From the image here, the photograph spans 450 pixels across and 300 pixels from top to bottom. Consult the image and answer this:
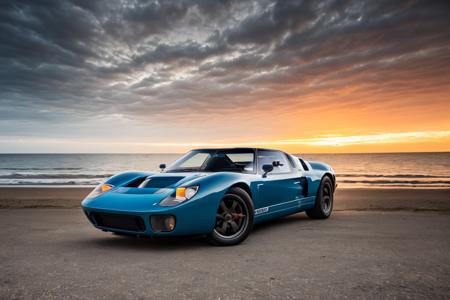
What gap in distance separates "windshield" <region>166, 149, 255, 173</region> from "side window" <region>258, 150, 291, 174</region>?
150 millimetres

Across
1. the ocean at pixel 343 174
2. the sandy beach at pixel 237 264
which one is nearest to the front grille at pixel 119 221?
the sandy beach at pixel 237 264

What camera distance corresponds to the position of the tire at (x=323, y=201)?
7.05m

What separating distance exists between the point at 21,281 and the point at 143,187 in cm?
195

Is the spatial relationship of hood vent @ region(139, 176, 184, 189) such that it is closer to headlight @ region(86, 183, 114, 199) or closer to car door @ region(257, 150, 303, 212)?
headlight @ region(86, 183, 114, 199)

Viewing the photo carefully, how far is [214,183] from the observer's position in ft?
14.9

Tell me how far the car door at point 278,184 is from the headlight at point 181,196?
4.14 feet

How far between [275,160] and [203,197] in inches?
85.7

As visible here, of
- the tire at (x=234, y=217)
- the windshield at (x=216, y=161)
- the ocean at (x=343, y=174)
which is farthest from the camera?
the ocean at (x=343, y=174)

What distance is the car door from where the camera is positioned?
17.9ft

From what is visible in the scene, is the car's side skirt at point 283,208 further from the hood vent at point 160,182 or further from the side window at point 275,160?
the hood vent at point 160,182

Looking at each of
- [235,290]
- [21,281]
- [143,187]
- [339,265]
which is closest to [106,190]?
[143,187]

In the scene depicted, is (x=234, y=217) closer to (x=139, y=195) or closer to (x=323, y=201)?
(x=139, y=195)

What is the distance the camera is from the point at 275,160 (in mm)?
6191

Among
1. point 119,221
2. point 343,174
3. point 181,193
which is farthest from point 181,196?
point 343,174
